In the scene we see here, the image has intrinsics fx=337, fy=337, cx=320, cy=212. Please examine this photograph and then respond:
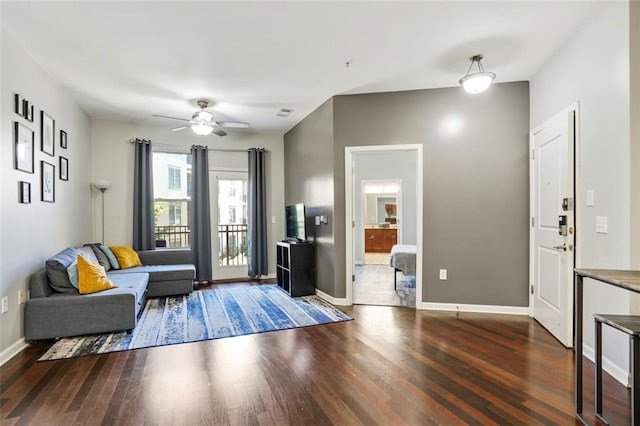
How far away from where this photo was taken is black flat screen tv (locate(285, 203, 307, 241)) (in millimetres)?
5072

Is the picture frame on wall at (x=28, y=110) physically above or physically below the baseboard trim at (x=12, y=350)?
above

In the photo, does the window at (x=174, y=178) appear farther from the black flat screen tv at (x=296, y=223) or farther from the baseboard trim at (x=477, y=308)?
the baseboard trim at (x=477, y=308)

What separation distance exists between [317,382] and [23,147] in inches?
129

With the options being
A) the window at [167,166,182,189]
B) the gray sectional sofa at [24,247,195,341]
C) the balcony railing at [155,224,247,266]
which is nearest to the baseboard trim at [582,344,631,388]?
the gray sectional sofa at [24,247,195,341]

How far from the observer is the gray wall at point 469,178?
388cm

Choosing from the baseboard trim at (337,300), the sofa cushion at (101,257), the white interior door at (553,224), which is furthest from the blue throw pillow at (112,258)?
the white interior door at (553,224)

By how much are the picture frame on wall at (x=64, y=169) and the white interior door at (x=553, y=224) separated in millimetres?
5365

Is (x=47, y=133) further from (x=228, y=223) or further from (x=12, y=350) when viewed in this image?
(x=228, y=223)

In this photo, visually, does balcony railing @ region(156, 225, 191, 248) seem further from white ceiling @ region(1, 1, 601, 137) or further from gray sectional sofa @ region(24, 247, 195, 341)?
white ceiling @ region(1, 1, 601, 137)

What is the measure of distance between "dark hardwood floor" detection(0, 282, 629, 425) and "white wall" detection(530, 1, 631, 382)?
551 mm

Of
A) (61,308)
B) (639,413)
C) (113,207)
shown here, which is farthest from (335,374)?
(113,207)

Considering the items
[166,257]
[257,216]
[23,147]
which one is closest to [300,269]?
[257,216]

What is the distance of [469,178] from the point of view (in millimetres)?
4016

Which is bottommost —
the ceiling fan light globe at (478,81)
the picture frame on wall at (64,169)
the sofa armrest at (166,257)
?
the sofa armrest at (166,257)
